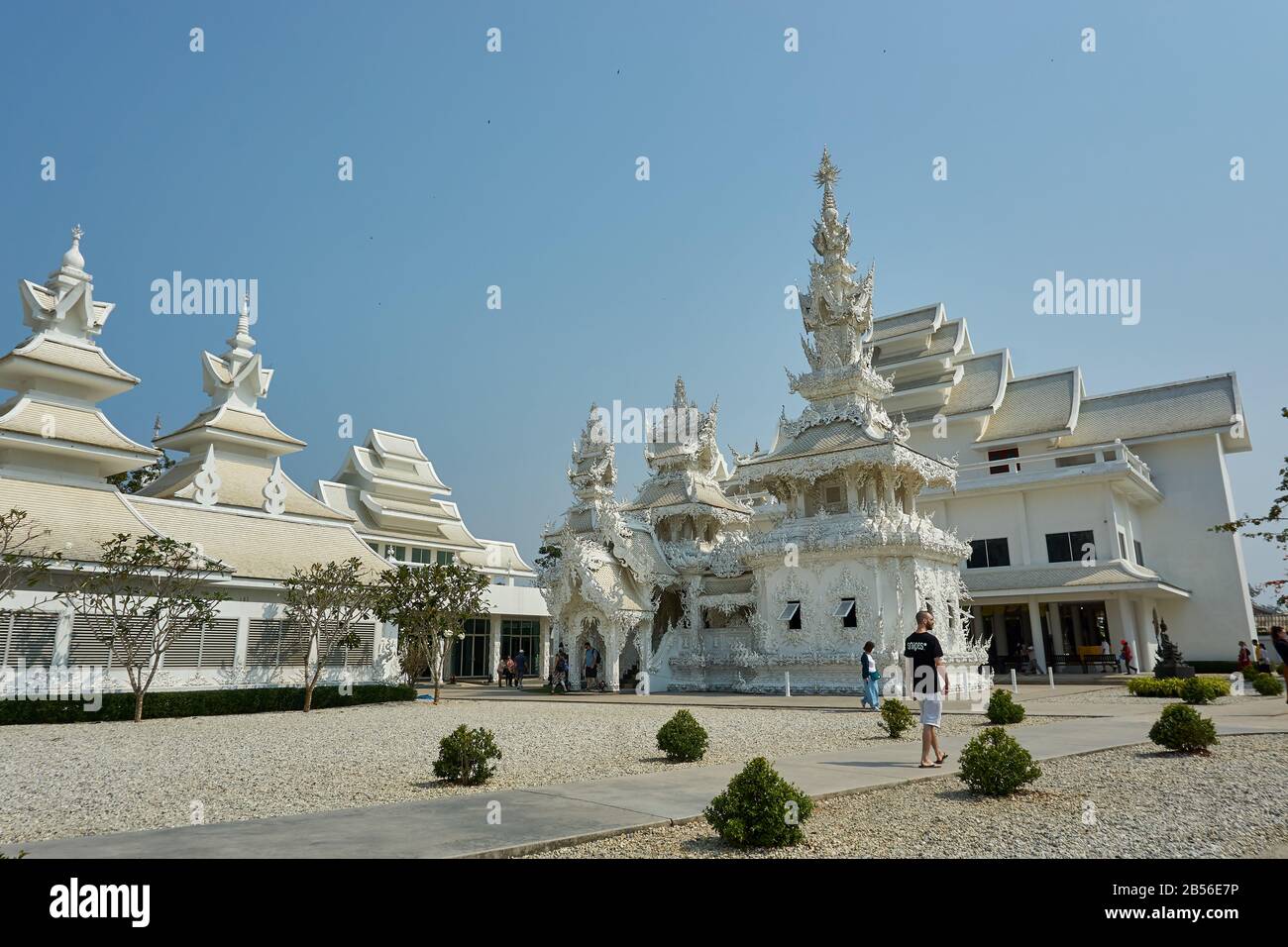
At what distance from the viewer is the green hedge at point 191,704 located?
1906 centimetres

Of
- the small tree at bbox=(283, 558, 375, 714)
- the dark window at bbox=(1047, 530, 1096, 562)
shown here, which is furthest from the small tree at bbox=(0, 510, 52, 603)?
the dark window at bbox=(1047, 530, 1096, 562)

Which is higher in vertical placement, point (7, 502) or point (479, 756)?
point (7, 502)

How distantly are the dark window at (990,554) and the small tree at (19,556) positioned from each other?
114 ft

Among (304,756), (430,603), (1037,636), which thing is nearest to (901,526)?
(1037,636)

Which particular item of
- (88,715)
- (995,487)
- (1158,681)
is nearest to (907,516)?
(1158,681)

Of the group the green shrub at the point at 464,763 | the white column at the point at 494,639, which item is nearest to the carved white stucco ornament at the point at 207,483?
the white column at the point at 494,639

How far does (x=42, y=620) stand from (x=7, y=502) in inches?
173

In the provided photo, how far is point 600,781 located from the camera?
9180 millimetres

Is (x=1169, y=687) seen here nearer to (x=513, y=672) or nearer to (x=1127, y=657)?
(x=1127, y=657)

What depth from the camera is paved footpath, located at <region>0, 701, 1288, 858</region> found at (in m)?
5.75

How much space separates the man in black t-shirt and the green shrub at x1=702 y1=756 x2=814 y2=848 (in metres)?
3.97

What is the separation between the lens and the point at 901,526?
26.0 m

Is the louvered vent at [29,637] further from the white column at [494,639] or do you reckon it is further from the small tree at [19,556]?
the white column at [494,639]
